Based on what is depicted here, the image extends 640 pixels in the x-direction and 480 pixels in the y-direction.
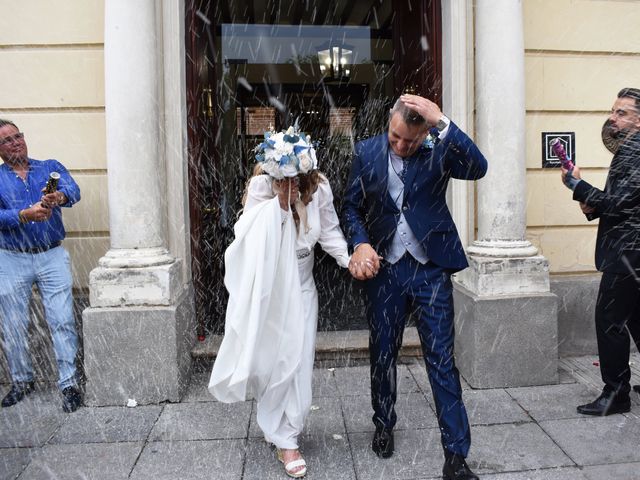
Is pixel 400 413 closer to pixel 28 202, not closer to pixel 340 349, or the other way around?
pixel 340 349

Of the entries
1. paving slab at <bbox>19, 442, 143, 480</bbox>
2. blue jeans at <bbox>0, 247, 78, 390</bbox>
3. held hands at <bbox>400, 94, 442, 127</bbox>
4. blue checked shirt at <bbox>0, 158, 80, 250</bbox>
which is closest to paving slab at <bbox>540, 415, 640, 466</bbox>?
held hands at <bbox>400, 94, 442, 127</bbox>

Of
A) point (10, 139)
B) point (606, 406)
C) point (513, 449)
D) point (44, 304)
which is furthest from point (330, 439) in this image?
point (10, 139)

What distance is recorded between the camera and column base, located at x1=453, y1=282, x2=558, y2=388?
476cm

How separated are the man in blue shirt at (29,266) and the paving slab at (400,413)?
6.89 ft

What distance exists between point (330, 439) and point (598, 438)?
1.72 meters

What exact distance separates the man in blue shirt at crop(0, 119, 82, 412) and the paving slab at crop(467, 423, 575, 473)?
298 centimetres

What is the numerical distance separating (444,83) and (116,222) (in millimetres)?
3140

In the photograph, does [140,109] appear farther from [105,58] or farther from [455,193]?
[455,193]

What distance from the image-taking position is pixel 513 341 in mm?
4777

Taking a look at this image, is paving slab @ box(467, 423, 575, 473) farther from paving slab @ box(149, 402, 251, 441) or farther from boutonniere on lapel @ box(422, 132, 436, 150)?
boutonniere on lapel @ box(422, 132, 436, 150)

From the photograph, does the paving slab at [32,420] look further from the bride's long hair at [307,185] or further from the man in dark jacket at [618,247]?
the man in dark jacket at [618,247]

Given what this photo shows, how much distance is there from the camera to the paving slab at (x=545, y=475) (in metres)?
3.29

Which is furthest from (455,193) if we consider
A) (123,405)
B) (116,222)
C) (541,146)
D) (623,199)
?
(123,405)

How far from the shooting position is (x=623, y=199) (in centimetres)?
391
